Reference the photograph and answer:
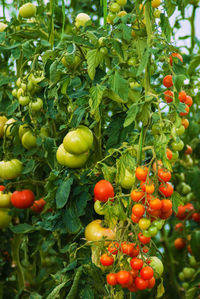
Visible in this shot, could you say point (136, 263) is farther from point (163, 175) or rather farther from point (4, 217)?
point (4, 217)

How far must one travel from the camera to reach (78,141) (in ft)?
2.64

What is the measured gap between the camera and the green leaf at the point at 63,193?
2.73 feet

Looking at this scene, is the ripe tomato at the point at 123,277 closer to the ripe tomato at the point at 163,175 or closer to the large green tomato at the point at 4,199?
the ripe tomato at the point at 163,175

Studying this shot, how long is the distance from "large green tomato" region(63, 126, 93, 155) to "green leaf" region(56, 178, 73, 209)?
0.07m

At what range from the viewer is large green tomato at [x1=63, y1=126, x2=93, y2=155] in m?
0.81

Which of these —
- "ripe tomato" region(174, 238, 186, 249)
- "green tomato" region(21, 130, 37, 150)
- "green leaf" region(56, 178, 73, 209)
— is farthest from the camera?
"ripe tomato" region(174, 238, 186, 249)

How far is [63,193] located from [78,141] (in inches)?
4.8

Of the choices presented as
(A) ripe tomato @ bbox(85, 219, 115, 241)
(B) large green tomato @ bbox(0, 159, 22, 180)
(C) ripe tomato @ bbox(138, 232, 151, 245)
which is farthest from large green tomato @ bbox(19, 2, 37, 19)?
(C) ripe tomato @ bbox(138, 232, 151, 245)

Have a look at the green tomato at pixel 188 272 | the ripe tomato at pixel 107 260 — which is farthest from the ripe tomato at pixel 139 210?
the green tomato at pixel 188 272

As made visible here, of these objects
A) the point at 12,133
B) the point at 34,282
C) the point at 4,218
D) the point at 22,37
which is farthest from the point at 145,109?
the point at 34,282

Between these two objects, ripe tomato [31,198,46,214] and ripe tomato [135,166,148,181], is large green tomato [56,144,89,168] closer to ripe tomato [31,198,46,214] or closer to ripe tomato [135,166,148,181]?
ripe tomato [135,166,148,181]

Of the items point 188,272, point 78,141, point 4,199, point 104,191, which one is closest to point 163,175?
point 104,191

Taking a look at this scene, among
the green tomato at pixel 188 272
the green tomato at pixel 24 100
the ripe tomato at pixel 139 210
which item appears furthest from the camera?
the green tomato at pixel 188 272

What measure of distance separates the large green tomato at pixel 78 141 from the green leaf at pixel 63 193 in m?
0.07
